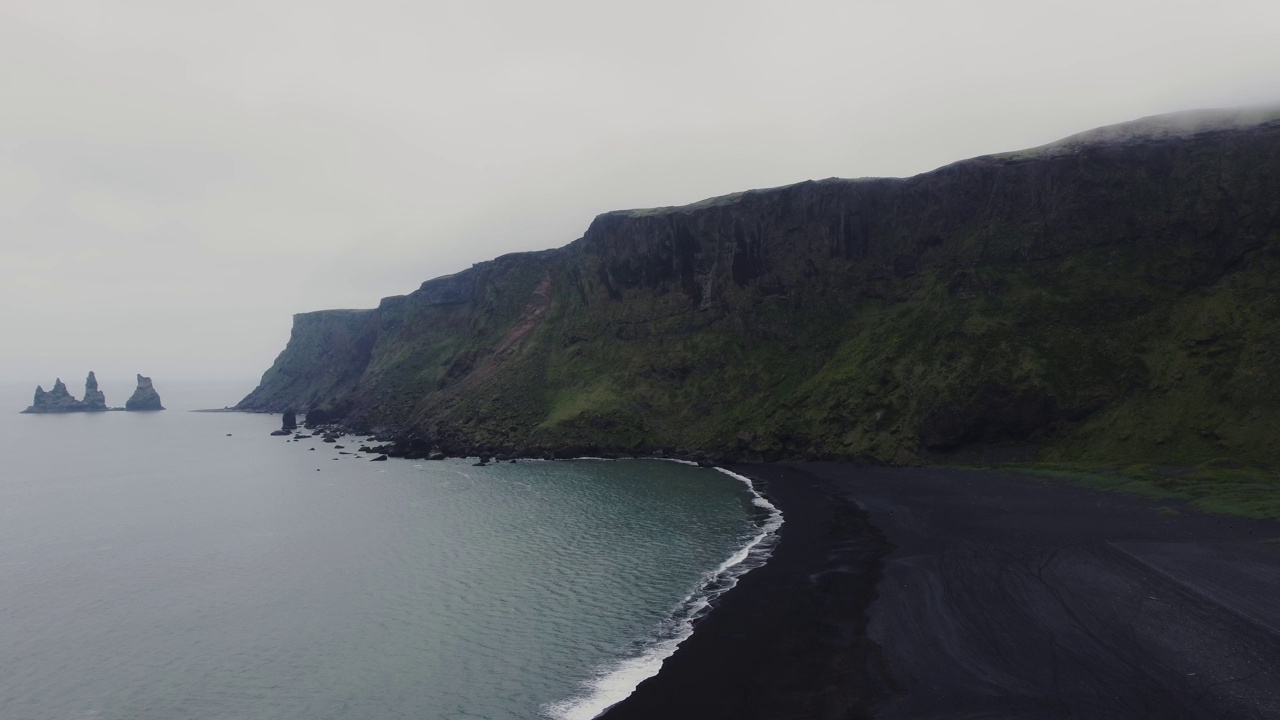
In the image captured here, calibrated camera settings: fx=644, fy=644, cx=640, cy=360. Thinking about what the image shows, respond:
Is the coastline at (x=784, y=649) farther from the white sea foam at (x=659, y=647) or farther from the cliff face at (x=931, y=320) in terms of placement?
the cliff face at (x=931, y=320)

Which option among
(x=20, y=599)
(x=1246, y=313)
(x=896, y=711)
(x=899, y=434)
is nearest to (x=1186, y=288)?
(x=1246, y=313)

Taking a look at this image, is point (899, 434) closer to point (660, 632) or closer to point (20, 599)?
point (660, 632)

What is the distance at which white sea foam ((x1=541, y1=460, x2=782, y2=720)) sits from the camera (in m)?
28.9

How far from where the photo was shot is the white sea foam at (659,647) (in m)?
28.9

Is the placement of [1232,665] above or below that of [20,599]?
below

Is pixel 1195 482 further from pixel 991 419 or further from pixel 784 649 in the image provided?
pixel 784 649

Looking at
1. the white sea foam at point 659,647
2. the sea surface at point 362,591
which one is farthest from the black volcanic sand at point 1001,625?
the sea surface at point 362,591

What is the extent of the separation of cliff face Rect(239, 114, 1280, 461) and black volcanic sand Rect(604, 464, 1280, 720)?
1050 inches

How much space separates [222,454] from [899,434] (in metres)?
132

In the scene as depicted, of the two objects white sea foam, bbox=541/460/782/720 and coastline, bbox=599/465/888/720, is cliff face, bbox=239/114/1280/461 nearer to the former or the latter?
coastline, bbox=599/465/888/720

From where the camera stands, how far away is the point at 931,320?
99750 mm

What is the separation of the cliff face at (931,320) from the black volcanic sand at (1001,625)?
26660 mm

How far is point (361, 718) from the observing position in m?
28.3

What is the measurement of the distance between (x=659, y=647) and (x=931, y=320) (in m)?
81.5
